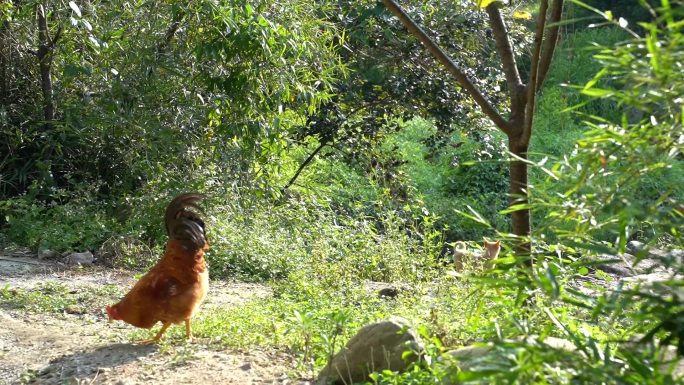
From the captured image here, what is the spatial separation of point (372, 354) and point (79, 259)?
505 cm

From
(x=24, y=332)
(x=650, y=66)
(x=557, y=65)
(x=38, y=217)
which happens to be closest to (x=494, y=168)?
(x=557, y=65)

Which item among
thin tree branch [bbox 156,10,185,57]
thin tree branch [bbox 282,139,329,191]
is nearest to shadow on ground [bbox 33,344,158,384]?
thin tree branch [bbox 156,10,185,57]

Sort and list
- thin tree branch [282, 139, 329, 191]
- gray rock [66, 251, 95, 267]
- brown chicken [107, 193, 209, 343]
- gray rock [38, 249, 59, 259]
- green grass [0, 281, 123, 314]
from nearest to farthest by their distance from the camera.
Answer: brown chicken [107, 193, 209, 343] < green grass [0, 281, 123, 314] < gray rock [66, 251, 95, 267] < gray rock [38, 249, 59, 259] < thin tree branch [282, 139, 329, 191]

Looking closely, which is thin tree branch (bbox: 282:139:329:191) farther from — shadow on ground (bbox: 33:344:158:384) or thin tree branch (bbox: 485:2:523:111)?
thin tree branch (bbox: 485:2:523:111)

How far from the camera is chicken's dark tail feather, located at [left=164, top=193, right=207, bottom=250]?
6.02 meters

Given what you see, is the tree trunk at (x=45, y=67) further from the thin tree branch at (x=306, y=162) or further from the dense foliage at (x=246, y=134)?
the thin tree branch at (x=306, y=162)

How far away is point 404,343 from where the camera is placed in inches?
174

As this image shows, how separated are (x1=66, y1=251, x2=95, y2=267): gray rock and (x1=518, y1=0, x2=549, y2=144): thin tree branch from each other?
5.04 metres

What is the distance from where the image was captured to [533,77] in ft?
17.0

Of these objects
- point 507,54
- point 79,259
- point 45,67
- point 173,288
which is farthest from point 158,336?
point 45,67

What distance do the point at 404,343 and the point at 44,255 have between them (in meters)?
5.53

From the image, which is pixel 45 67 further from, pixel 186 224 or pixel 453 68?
pixel 453 68

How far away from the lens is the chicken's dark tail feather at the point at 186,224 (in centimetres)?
602

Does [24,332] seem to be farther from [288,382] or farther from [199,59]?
[199,59]
